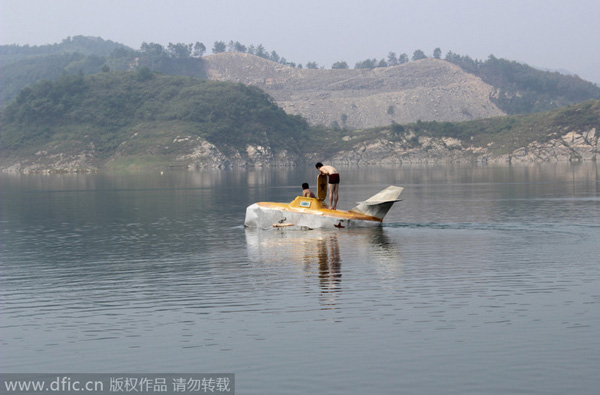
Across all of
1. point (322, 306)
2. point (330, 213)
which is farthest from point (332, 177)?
point (322, 306)

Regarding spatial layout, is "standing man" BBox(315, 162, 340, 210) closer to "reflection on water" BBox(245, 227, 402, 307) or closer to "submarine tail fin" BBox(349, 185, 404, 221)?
"submarine tail fin" BBox(349, 185, 404, 221)

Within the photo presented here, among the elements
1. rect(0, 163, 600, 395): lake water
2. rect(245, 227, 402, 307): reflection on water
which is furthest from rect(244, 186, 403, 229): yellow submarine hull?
rect(0, 163, 600, 395): lake water

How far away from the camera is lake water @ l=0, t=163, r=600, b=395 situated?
57.6 ft

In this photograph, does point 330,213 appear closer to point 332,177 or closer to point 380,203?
point 332,177

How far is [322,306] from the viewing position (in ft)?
77.7

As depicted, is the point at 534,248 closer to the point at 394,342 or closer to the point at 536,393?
the point at 394,342

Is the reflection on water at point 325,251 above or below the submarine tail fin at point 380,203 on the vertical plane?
below

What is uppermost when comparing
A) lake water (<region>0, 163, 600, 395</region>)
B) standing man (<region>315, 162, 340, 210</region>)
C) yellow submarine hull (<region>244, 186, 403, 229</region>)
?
standing man (<region>315, 162, 340, 210</region>)

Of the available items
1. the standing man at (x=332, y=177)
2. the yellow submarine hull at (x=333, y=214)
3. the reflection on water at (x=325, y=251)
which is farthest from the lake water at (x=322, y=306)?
the standing man at (x=332, y=177)

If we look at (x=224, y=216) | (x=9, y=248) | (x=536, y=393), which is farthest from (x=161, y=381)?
(x=224, y=216)

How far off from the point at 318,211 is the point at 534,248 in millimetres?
12760

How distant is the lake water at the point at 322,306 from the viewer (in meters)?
17.6

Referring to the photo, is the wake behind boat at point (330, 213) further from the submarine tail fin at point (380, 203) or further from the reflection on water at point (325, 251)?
the reflection on water at point (325, 251)

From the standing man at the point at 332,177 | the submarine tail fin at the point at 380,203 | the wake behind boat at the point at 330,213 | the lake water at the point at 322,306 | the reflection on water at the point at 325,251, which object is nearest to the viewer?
the lake water at the point at 322,306
